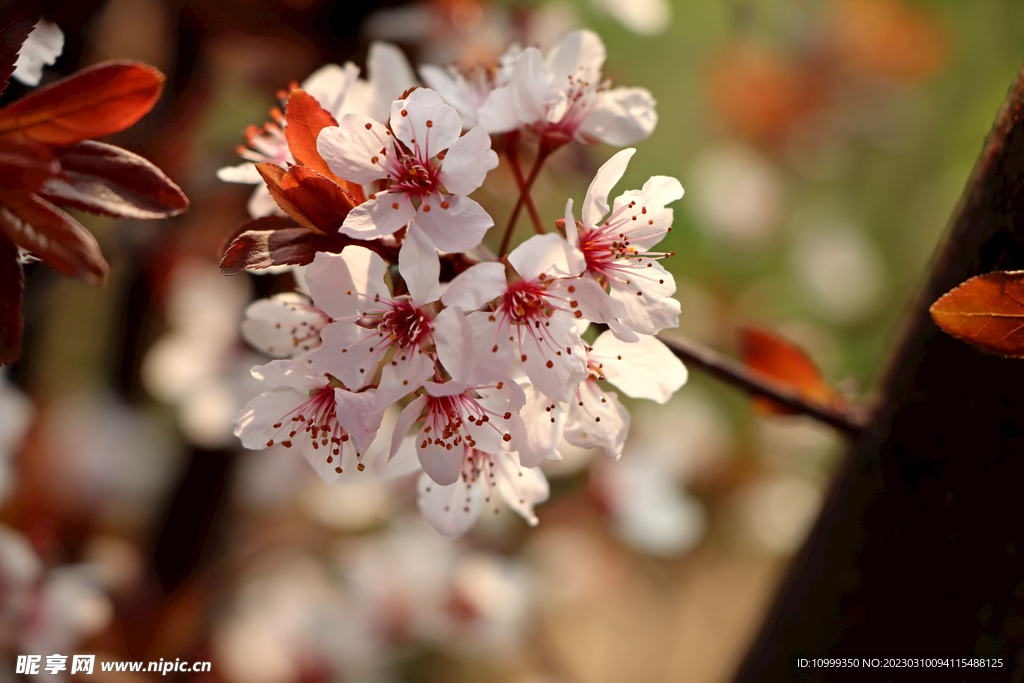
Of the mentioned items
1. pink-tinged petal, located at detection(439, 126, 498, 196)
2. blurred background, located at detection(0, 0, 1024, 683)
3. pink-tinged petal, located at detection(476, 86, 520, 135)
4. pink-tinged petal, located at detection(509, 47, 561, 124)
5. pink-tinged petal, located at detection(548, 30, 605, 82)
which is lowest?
blurred background, located at detection(0, 0, 1024, 683)

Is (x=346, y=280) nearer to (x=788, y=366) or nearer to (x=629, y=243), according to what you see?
(x=629, y=243)

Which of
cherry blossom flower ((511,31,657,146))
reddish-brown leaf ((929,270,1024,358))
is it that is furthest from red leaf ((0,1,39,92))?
reddish-brown leaf ((929,270,1024,358))

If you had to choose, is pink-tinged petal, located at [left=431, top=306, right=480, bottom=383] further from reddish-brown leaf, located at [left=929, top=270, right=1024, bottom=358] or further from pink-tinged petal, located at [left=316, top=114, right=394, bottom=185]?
reddish-brown leaf, located at [left=929, top=270, right=1024, bottom=358]

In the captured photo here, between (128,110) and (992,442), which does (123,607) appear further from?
(992,442)

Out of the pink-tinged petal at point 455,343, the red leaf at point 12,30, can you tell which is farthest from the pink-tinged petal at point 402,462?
the red leaf at point 12,30

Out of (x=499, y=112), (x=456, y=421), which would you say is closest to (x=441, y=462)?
(x=456, y=421)

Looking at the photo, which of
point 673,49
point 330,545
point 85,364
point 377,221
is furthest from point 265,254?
point 673,49

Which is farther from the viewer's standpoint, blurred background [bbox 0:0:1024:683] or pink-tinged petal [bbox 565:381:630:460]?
blurred background [bbox 0:0:1024:683]
